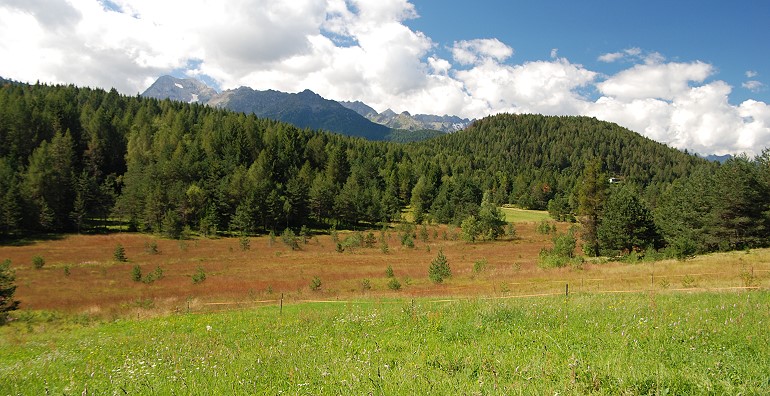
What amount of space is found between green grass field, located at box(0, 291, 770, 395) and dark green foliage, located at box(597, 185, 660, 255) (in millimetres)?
36863

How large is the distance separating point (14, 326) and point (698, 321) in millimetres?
32728

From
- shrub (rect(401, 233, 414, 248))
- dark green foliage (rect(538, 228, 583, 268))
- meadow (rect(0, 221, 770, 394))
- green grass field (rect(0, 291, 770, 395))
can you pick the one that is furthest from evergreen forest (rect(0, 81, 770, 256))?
green grass field (rect(0, 291, 770, 395))

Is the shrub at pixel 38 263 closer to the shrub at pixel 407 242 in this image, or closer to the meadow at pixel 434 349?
the meadow at pixel 434 349

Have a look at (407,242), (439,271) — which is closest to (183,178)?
(407,242)

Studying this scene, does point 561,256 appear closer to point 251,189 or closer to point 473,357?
point 473,357

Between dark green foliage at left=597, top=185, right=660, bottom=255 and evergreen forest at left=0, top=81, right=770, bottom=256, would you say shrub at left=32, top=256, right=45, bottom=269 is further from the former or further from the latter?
dark green foliage at left=597, top=185, right=660, bottom=255

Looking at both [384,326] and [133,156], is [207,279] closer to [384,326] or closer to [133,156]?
[384,326]

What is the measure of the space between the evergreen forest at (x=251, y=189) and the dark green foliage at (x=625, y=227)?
15cm

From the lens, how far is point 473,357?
22.4 feet

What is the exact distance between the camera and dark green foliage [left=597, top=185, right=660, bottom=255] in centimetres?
4509

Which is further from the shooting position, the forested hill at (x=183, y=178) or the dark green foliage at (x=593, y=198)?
the forested hill at (x=183, y=178)

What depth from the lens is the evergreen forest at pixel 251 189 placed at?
Answer: 1810 inches

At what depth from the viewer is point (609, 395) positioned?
479 centimetres

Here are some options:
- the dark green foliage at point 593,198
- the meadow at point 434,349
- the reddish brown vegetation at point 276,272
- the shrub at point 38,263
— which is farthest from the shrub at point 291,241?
the dark green foliage at point 593,198
